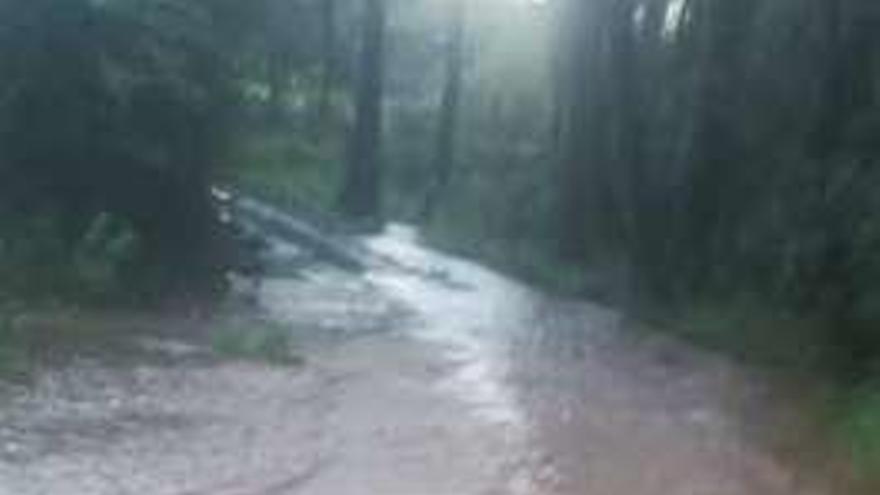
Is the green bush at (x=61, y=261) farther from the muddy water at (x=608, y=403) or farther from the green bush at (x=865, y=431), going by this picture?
the green bush at (x=865, y=431)

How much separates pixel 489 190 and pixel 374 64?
4.91 metres

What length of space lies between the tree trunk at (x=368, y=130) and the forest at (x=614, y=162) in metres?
8.07

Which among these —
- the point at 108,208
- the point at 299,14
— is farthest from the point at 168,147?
the point at 299,14

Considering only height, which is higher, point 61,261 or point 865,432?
point 865,432

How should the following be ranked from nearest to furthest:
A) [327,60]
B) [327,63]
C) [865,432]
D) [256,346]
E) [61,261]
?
1. [865,432]
2. [256,346]
3. [61,261]
4. [327,60]
5. [327,63]

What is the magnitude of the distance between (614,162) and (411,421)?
40.6 ft

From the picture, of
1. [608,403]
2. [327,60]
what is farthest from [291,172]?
[608,403]

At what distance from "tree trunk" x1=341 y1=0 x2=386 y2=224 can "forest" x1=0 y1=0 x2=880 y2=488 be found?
8.07 m

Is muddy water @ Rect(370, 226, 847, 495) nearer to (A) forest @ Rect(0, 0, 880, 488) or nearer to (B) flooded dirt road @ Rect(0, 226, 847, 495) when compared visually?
(B) flooded dirt road @ Rect(0, 226, 847, 495)

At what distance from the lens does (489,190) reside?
41469mm

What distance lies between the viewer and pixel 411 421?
59.7 feet

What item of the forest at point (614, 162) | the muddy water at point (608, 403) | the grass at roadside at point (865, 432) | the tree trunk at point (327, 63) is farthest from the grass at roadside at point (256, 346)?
the tree trunk at point (327, 63)

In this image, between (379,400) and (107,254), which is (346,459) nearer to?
(379,400)

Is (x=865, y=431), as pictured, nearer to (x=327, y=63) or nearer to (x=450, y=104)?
(x=450, y=104)
